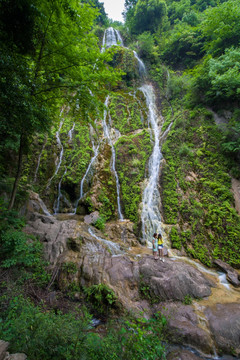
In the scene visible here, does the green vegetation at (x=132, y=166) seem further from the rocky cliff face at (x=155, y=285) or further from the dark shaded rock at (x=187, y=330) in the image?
the dark shaded rock at (x=187, y=330)

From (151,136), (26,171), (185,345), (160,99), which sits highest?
(160,99)

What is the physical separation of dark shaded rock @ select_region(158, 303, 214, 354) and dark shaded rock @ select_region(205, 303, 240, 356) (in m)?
0.27

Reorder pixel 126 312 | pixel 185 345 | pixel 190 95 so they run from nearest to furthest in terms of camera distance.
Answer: pixel 185 345 < pixel 126 312 < pixel 190 95

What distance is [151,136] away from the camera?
51.4 ft

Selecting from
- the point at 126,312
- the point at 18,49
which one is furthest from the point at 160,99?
the point at 126,312

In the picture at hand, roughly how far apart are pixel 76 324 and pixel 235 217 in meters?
9.45

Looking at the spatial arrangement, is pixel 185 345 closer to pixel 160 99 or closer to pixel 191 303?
pixel 191 303

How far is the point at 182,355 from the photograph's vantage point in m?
3.60

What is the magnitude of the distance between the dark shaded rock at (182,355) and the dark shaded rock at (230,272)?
13.2 feet

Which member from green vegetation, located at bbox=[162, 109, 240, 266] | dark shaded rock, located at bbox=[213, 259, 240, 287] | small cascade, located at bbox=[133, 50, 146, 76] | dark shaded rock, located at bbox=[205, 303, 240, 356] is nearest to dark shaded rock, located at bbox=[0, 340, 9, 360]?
dark shaded rock, located at bbox=[205, 303, 240, 356]

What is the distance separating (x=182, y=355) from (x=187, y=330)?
0.61 metres

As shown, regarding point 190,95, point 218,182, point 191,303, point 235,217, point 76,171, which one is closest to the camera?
point 191,303

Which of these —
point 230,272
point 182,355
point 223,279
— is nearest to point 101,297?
point 182,355

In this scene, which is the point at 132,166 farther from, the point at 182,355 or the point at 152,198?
the point at 182,355
